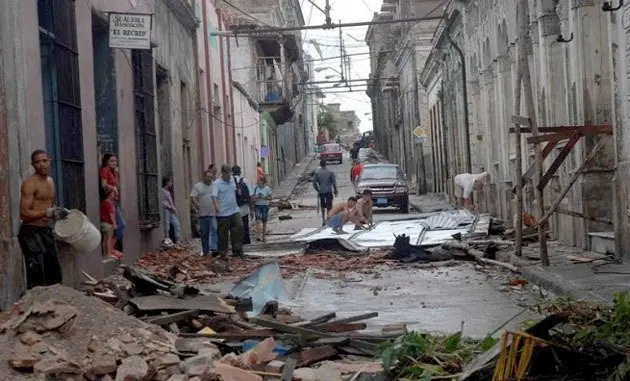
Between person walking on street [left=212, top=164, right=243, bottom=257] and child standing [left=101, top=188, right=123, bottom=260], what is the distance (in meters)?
2.74

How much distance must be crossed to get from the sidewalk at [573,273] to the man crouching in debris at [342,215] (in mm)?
6907

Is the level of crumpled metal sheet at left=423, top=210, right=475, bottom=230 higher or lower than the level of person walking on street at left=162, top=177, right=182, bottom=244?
lower

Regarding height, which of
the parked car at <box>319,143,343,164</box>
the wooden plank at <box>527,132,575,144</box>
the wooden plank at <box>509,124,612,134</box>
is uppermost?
the parked car at <box>319,143,343,164</box>

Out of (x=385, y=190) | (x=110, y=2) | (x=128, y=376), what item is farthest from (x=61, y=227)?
(x=385, y=190)

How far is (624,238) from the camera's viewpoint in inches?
551

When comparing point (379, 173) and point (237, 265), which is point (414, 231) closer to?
point (237, 265)

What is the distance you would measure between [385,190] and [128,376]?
92.7 ft

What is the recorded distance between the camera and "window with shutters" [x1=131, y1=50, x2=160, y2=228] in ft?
62.9

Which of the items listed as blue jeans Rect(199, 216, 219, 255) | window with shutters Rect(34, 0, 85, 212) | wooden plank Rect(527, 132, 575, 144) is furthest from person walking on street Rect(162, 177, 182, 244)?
wooden plank Rect(527, 132, 575, 144)

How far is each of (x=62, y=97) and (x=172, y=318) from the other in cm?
512

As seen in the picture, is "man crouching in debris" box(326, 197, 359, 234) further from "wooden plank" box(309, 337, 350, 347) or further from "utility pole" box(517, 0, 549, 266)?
"wooden plank" box(309, 337, 350, 347)

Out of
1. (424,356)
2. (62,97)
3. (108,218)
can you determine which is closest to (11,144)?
(62,97)

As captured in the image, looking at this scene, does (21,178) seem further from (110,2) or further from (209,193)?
(209,193)

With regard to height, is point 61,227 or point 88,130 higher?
point 88,130
